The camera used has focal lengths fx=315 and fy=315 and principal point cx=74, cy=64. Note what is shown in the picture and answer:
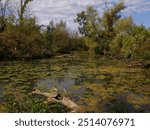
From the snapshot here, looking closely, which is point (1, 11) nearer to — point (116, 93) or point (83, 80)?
point (83, 80)

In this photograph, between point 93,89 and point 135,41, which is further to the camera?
point 135,41

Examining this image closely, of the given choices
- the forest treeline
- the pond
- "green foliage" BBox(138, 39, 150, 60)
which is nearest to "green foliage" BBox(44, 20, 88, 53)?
the forest treeline

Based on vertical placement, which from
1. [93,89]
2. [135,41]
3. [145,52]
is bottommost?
[93,89]

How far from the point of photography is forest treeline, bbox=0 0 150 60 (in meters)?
24.8

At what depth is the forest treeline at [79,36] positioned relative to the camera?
24844 mm

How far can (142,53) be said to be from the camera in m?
19.7

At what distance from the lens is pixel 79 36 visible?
37438 mm

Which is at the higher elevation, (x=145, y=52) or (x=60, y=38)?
(x=60, y=38)

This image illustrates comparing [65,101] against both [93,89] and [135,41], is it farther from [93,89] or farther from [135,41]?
[135,41]

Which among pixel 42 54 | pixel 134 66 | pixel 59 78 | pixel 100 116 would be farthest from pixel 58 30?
pixel 100 116

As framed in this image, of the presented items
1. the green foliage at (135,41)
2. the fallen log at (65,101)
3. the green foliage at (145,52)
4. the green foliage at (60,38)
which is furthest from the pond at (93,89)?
the green foliage at (60,38)

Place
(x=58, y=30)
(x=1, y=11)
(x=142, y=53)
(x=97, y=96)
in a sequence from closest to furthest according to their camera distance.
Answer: (x=97, y=96) < (x=142, y=53) < (x=1, y=11) < (x=58, y=30)

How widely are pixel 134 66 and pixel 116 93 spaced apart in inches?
377

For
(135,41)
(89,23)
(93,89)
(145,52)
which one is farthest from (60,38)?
(93,89)
